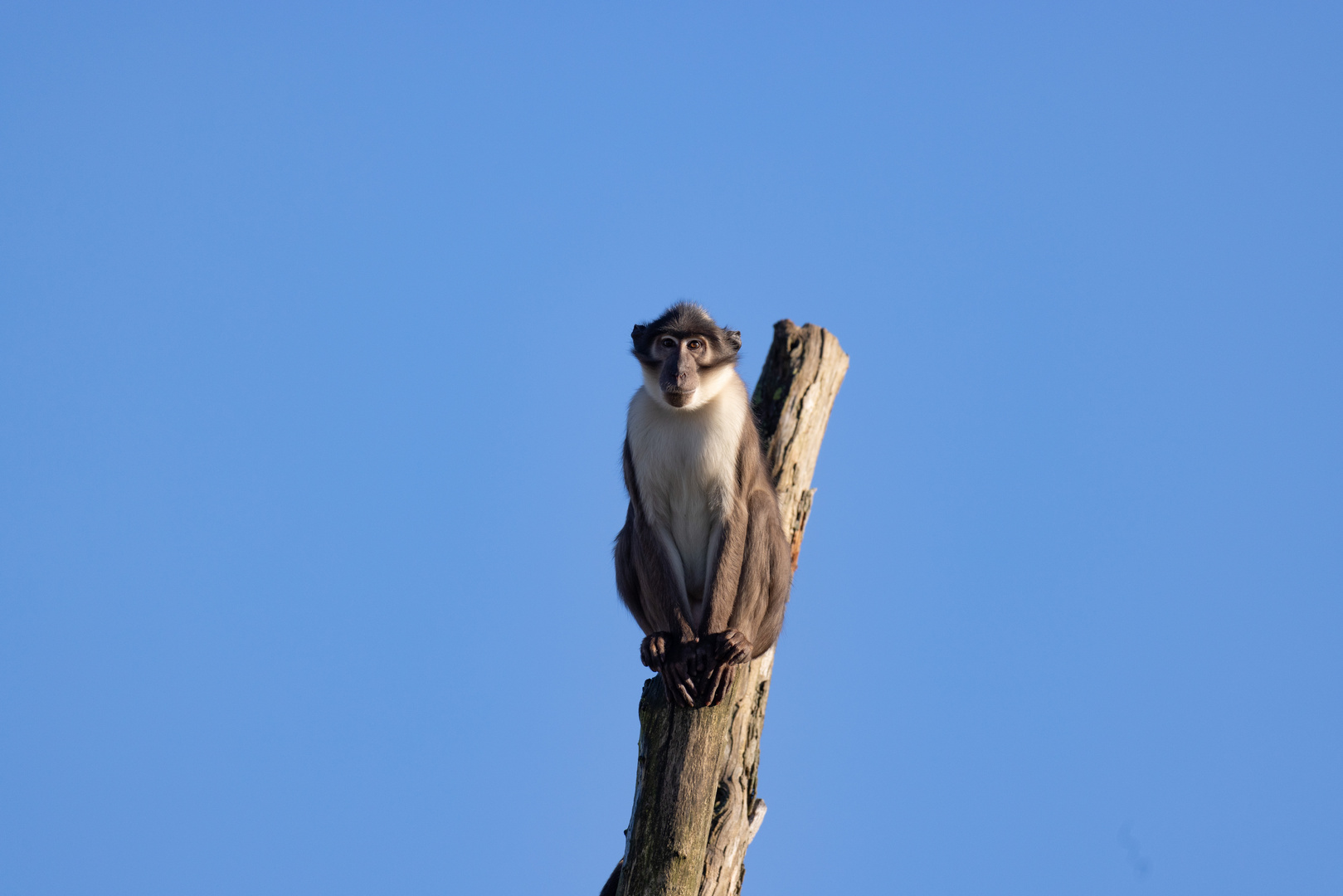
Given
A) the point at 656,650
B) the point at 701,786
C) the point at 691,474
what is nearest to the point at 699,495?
the point at 691,474

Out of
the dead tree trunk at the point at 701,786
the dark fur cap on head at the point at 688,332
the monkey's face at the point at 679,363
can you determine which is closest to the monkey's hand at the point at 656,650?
the dead tree trunk at the point at 701,786

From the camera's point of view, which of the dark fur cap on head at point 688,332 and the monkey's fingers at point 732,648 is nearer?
the monkey's fingers at point 732,648

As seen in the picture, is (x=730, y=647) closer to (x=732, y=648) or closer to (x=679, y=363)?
Answer: (x=732, y=648)

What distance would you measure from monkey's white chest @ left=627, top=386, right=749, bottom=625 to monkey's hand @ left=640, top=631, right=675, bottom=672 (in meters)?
0.67

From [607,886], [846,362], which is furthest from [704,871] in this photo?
[846,362]

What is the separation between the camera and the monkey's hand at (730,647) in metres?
5.54

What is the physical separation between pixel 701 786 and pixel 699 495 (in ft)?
6.46

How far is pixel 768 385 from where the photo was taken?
29.0ft

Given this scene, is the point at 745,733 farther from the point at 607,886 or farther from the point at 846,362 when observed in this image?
the point at 846,362

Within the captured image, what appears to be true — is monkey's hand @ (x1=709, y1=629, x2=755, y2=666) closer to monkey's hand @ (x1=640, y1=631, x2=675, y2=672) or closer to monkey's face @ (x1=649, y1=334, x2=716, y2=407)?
monkey's hand @ (x1=640, y1=631, x2=675, y2=672)

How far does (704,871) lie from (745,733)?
1.11 m

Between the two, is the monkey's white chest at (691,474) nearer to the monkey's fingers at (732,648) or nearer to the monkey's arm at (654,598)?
the monkey's arm at (654,598)

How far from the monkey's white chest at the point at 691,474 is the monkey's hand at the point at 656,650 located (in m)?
0.67

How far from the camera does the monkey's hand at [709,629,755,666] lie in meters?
5.54
